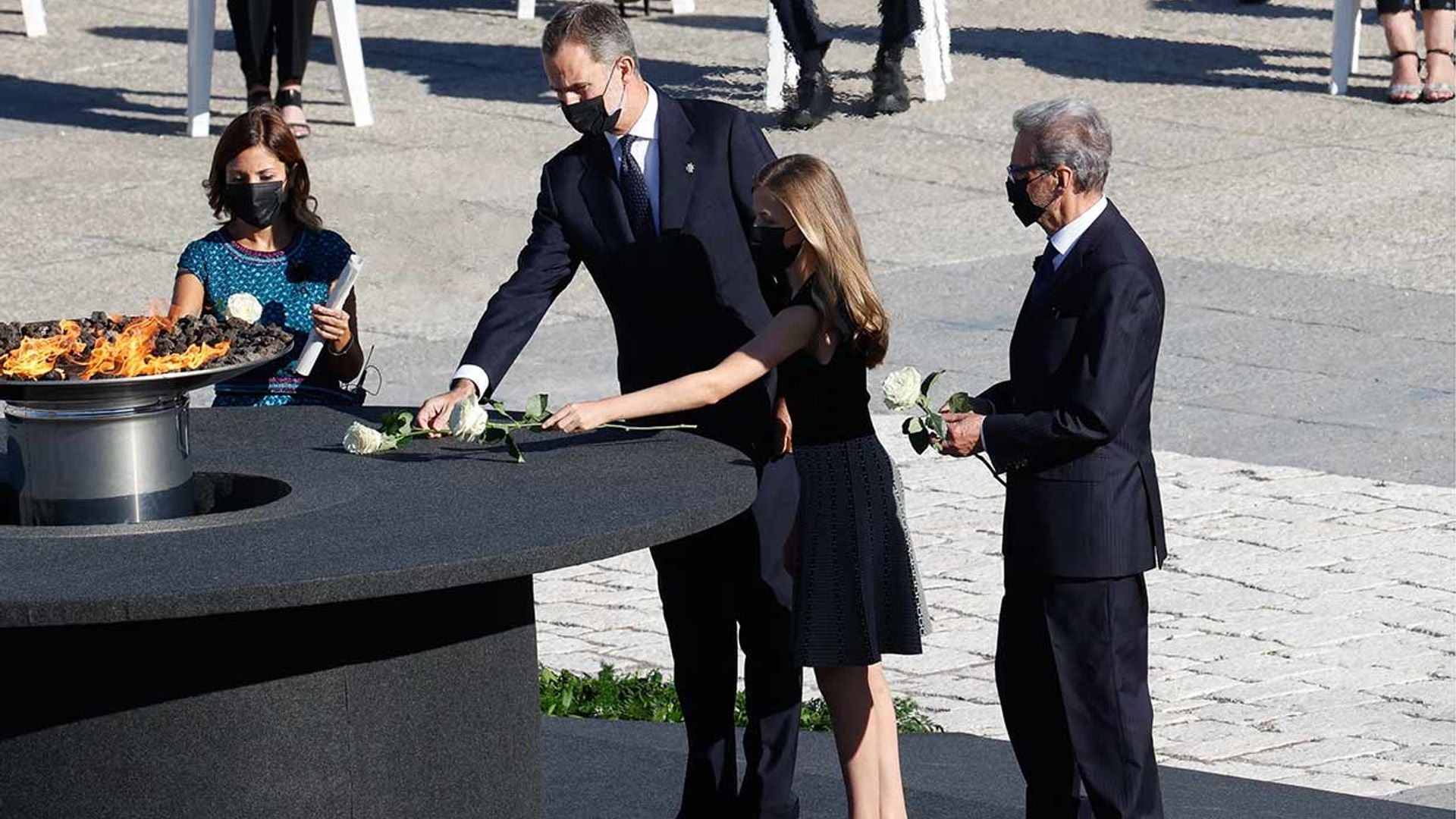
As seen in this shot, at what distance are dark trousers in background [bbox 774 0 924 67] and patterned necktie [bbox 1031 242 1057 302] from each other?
333 inches

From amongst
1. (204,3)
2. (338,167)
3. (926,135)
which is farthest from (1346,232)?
(204,3)

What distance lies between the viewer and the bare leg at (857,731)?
18.0 feet

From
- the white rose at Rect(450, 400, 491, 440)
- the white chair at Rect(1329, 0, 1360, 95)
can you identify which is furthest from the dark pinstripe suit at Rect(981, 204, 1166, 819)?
the white chair at Rect(1329, 0, 1360, 95)

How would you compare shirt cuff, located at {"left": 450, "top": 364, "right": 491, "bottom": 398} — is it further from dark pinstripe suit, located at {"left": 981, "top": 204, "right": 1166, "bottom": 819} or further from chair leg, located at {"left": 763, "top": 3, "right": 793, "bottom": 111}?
chair leg, located at {"left": 763, "top": 3, "right": 793, "bottom": 111}

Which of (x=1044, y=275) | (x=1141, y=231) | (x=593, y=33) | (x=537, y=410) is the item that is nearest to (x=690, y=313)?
(x=537, y=410)

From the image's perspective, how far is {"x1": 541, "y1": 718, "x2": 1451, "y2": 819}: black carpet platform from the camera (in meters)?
5.91

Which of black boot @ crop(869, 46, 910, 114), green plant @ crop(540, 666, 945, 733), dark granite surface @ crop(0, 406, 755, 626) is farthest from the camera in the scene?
black boot @ crop(869, 46, 910, 114)

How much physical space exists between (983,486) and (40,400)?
484 cm

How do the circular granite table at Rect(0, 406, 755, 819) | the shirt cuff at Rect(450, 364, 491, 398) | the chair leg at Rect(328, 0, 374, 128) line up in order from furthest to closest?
the chair leg at Rect(328, 0, 374, 128) → the shirt cuff at Rect(450, 364, 491, 398) → the circular granite table at Rect(0, 406, 755, 819)

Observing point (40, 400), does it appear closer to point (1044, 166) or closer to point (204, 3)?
point (1044, 166)

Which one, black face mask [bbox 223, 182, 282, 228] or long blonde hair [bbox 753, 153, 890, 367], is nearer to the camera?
long blonde hair [bbox 753, 153, 890, 367]

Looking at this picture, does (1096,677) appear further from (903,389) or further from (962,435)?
(903,389)

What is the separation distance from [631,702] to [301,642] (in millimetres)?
2443

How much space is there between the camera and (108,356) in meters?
4.90
